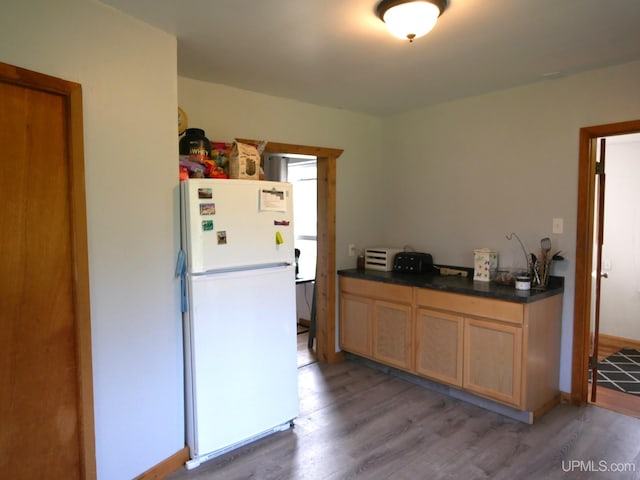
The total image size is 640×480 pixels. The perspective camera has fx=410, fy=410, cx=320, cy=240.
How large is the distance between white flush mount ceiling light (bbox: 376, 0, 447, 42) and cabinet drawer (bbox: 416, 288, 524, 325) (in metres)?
1.78

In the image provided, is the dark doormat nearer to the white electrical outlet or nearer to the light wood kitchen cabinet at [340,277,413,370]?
the white electrical outlet

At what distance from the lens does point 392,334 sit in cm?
346

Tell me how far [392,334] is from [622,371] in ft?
7.06

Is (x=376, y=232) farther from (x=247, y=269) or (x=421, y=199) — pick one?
(x=247, y=269)

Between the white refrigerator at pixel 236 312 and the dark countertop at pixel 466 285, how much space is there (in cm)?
111

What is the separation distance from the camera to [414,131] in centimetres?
391

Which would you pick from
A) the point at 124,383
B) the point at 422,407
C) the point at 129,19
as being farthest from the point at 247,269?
the point at 422,407

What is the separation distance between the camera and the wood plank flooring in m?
2.25

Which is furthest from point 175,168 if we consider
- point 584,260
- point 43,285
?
point 584,260

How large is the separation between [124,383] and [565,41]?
2.97 meters

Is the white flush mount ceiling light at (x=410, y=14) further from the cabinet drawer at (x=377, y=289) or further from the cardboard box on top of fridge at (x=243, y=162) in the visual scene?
the cabinet drawer at (x=377, y=289)

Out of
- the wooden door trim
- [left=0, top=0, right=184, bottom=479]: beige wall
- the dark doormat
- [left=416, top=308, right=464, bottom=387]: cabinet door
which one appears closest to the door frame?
the dark doormat

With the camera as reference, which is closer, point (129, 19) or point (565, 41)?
point (129, 19)

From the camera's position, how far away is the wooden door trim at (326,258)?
12.4 ft
